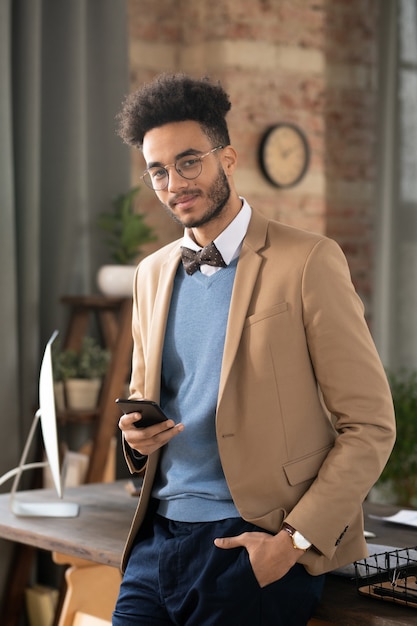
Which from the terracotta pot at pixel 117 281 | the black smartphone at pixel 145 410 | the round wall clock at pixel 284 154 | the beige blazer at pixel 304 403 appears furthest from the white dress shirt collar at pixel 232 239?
the round wall clock at pixel 284 154

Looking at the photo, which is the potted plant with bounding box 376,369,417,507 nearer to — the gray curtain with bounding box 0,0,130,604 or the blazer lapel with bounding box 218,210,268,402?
the gray curtain with bounding box 0,0,130,604

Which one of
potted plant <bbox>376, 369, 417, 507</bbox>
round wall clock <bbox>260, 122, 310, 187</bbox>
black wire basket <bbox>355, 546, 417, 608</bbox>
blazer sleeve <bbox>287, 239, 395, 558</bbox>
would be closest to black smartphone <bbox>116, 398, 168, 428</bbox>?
blazer sleeve <bbox>287, 239, 395, 558</bbox>

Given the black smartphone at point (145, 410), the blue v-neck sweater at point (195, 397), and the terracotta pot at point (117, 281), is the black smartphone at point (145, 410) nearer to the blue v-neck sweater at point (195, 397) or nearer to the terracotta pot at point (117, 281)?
the blue v-neck sweater at point (195, 397)

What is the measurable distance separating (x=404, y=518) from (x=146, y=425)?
923 mm

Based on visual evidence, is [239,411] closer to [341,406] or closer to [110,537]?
[341,406]

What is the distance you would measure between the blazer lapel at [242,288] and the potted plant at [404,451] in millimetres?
2813

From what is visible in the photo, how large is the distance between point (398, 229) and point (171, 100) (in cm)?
353

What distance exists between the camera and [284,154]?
5199mm

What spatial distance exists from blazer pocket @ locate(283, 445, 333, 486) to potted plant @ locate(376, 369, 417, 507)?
279 cm

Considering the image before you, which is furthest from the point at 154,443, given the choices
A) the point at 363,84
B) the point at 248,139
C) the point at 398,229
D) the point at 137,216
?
the point at 363,84

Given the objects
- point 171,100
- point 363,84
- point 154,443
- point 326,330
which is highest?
point 363,84

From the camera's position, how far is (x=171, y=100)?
2.17m

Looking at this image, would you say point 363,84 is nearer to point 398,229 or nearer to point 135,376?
point 398,229

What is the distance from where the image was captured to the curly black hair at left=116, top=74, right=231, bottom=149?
217 centimetres
